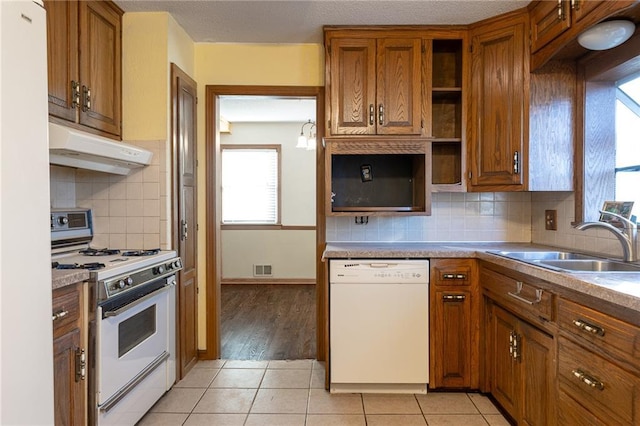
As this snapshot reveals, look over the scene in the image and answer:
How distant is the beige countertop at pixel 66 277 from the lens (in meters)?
1.45

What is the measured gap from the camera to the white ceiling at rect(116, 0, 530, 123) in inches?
92.8

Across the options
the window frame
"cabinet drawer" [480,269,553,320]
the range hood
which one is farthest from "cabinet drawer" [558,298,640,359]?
the window frame

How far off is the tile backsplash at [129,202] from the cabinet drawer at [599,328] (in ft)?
6.97

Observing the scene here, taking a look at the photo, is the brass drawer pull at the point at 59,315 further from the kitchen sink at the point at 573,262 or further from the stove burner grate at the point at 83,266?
the kitchen sink at the point at 573,262

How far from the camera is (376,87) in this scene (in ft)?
8.50

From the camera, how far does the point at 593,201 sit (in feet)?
7.72

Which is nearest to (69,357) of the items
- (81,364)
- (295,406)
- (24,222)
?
(81,364)

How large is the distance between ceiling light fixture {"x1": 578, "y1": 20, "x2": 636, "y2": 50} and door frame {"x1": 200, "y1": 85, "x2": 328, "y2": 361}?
165 centimetres

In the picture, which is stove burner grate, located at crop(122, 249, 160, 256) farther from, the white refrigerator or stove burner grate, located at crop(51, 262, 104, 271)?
the white refrigerator

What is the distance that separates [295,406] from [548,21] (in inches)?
101

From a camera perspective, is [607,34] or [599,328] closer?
[599,328]

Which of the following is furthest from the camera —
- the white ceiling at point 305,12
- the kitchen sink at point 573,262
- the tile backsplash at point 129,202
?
the tile backsplash at point 129,202

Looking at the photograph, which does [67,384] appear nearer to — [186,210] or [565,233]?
[186,210]

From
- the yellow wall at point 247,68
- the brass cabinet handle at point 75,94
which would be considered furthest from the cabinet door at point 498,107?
the brass cabinet handle at point 75,94
